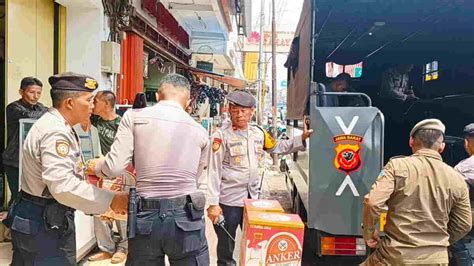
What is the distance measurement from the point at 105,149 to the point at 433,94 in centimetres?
460

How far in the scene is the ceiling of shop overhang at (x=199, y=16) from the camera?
9.76 m

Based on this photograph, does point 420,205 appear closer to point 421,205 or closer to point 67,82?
point 421,205

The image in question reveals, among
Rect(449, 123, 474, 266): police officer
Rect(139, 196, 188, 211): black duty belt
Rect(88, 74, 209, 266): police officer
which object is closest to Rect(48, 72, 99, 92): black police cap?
Rect(88, 74, 209, 266): police officer

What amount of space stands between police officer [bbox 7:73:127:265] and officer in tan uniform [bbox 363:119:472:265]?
1614 mm

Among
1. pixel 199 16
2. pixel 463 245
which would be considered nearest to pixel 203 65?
pixel 199 16

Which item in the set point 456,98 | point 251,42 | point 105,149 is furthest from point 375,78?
point 251,42

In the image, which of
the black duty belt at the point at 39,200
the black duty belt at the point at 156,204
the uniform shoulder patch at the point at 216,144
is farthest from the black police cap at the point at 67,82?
the uniform shoulder patch at the point at 216,144

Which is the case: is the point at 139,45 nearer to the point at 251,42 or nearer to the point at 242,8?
the point at 242,8

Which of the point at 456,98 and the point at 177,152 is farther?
the point at 456,98

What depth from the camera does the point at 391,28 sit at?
5.54 meters

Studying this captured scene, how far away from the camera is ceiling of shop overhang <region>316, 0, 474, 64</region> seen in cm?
473

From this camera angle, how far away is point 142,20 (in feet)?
26.6

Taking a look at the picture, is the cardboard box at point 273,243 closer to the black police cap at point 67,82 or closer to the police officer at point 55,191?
the police officer at point 55,191

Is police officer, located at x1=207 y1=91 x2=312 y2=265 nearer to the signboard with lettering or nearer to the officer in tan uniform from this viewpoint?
the officer in tan uniform
